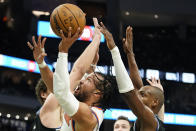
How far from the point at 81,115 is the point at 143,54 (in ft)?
47.2

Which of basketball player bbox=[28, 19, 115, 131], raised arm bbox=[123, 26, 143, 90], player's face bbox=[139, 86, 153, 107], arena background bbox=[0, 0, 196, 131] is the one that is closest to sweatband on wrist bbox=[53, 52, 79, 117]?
basketball player bbox=[28, 19, 115, 131]

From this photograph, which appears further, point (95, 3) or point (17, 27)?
point (17, 27)

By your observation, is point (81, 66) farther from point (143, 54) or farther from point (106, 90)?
point (143, 54)

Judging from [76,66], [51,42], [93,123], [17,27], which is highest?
[17,27]

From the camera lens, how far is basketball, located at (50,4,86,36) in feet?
9.25

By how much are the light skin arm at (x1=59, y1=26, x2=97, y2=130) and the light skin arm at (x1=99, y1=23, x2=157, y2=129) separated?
45 centimetres

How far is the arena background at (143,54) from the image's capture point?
48.4 ft

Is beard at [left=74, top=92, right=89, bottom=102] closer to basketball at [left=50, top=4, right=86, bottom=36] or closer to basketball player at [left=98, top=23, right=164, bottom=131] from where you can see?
basketball player at [left=98, top=23, right=164, bottom=131]

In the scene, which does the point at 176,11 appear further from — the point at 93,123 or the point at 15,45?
the point at 93,123

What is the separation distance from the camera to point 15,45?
53.6 ft

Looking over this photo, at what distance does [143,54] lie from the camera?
1678cm

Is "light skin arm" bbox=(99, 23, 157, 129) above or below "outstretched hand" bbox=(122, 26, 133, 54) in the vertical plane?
below

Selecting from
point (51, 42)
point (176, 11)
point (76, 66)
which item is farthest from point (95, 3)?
point (76, 66)

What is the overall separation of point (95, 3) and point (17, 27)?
3864mm
